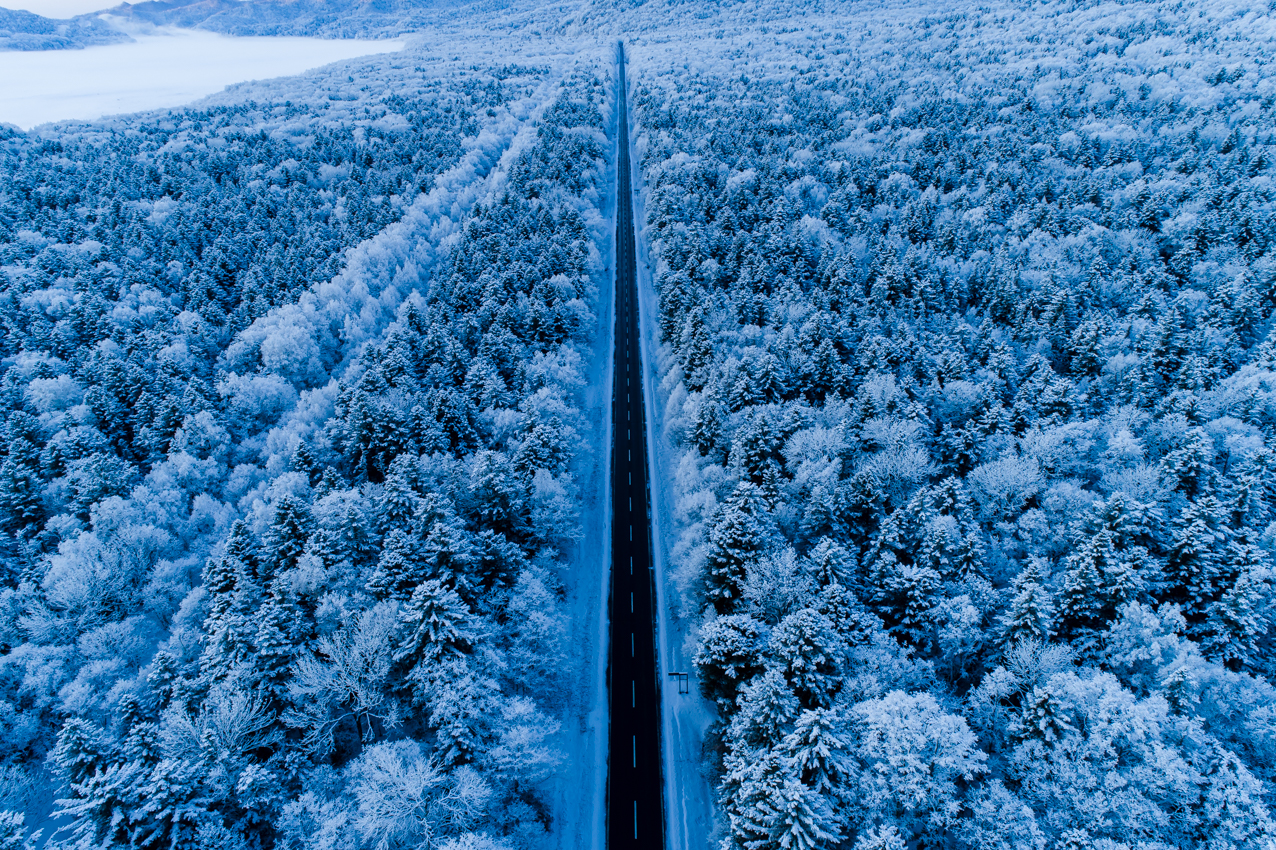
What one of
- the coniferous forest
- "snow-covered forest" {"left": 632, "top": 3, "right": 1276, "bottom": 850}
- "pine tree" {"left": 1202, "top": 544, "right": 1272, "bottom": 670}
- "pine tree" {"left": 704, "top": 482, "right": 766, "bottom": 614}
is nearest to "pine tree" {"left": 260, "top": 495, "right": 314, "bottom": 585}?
the coniferous forest

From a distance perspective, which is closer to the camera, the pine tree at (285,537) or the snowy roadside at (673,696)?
the snowy roadside at (673,696)

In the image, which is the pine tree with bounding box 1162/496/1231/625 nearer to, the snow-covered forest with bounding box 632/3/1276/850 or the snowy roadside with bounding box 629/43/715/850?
the snow-covered forest with bounding box 632/3/1276/850

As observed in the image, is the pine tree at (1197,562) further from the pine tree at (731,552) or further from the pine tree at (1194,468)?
the pine tree at (731,552)

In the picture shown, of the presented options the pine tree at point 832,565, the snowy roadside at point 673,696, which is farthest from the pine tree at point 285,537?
the pine tree at point 832,565

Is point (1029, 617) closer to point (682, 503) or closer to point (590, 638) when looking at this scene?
point (682, 503)

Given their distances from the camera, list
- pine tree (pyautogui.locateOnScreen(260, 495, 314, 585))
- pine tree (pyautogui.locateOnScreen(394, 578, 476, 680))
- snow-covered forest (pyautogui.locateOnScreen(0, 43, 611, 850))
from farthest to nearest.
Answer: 1. pine tree (pyautogui.locateOnScreen(260, 495, 314, 585))
2. pine tree (pyautogui.locateOnScreen(394, 578, 476, 680))
3. snow-covered forest (pyautogui.locateOnScreen(0, 43, 611, 850))

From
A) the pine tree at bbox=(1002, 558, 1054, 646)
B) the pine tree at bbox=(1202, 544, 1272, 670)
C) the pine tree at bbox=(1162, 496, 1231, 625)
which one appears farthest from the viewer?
the pine tree at bbox=(1162, 496, 1231, 625)

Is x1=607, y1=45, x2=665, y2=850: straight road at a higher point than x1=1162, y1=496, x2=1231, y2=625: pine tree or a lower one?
lower
